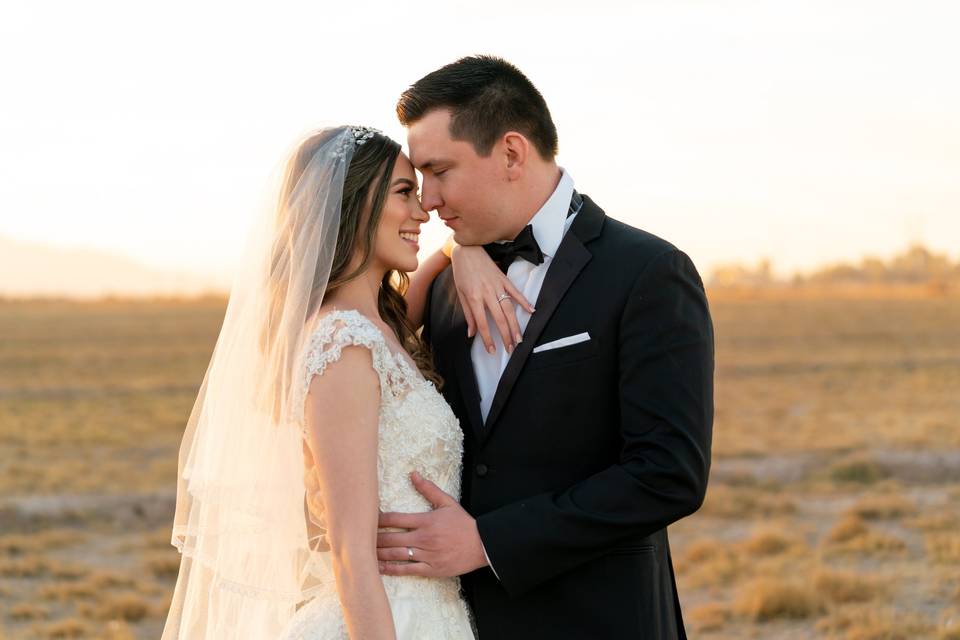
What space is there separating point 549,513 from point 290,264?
1.09 m

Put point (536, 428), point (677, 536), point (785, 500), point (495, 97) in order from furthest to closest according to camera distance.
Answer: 1. point (785, 500)
2. point (677, 536)
3. point (495, 97)
4. point (536, 428)

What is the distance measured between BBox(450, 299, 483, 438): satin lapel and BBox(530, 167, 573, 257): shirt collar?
0.38m

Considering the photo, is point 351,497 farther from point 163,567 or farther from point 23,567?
point 23,567

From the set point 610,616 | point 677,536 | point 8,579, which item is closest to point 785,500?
point 677,536

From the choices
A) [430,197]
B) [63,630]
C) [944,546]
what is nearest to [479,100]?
[430,197]

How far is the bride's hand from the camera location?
3.46 metres

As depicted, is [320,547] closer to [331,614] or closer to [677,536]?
[331,614]

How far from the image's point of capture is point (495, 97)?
11.7 feet

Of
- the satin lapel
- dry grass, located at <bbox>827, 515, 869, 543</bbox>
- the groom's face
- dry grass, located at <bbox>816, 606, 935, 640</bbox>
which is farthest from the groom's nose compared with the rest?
dry grass, located at <bbox>827, 515, 869, 543</bbox>

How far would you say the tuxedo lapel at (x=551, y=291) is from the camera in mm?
3377

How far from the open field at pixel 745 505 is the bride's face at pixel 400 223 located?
6.14 m

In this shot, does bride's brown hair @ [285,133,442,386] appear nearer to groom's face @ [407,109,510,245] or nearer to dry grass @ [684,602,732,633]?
groom's face @ [407,109,510,245]

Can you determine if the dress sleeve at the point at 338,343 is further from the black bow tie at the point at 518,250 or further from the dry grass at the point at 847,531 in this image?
the dry grass at the point at 847,531

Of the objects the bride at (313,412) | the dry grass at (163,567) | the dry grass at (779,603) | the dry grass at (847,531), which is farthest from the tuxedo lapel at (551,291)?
the dry grass at (847,531)
